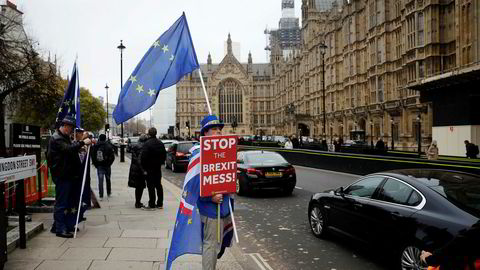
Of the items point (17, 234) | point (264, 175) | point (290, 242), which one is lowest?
Result: point (290, 242)

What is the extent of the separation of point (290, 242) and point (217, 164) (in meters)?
3.36

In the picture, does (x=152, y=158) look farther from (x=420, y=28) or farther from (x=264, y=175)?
(x=420, y=28)

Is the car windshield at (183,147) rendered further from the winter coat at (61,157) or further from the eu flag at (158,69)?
the eu flag at (158,69)

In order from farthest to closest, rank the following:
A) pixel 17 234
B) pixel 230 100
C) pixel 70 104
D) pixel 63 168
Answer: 1. pixel 230 100
2. pixel 70 104
3. pixel 63 168
4. pixel 17 234

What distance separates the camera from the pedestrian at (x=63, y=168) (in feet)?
23.3

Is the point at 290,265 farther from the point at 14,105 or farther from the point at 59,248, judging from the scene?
the point at 14,105

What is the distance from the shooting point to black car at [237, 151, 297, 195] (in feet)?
42.6

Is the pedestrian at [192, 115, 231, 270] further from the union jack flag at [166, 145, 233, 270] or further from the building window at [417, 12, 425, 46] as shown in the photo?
the building window at [417, 12, 425, 46]

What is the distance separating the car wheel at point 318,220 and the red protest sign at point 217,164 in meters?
3.30

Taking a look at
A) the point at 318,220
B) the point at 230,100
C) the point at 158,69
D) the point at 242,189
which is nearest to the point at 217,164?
the point at 158,69

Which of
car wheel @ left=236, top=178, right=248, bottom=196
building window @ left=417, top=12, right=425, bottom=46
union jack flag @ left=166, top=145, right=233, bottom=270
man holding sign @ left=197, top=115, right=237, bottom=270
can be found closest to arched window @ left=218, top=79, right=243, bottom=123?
building window @ left=417, top=12, right=425, bottom=46

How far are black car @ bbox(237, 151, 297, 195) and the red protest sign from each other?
8.03 metres

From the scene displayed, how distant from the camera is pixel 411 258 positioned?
5.26 m

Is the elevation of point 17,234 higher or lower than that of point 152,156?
lower
